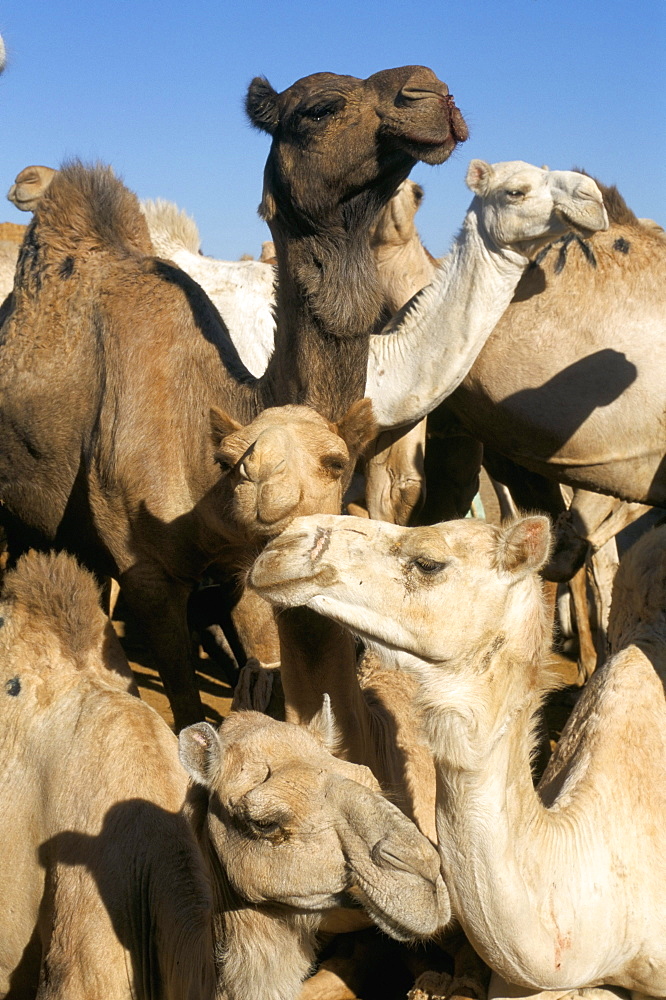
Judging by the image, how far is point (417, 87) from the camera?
3.79 meters

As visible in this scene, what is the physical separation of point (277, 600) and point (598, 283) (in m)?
2.98

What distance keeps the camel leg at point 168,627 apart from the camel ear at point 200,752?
1.97 metres

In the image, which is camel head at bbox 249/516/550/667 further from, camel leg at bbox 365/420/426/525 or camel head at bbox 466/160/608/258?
camel leg at bbox 365/420/426/525

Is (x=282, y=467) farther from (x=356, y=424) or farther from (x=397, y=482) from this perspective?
(x=397, y=482)

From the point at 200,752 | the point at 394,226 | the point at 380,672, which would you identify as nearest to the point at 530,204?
the point at 394,226

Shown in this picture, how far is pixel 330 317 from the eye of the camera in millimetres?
3873

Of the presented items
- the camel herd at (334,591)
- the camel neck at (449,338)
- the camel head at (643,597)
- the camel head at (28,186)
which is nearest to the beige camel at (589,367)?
the camel herd at (334,591)

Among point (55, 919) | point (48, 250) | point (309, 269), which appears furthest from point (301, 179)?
point (55, 919)

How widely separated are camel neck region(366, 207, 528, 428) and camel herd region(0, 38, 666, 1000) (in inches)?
0.5

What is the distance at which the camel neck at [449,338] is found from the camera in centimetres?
435

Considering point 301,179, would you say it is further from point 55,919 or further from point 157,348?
point 55,919

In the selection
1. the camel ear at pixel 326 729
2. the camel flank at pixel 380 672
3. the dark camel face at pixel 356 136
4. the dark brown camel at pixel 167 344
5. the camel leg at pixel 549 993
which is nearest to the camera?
the camel ear at pixel 326 729

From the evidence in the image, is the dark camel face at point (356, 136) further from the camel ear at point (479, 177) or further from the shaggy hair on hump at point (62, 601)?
the shaggy hair on hump at point (62, 601)

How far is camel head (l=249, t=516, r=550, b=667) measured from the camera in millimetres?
2605
